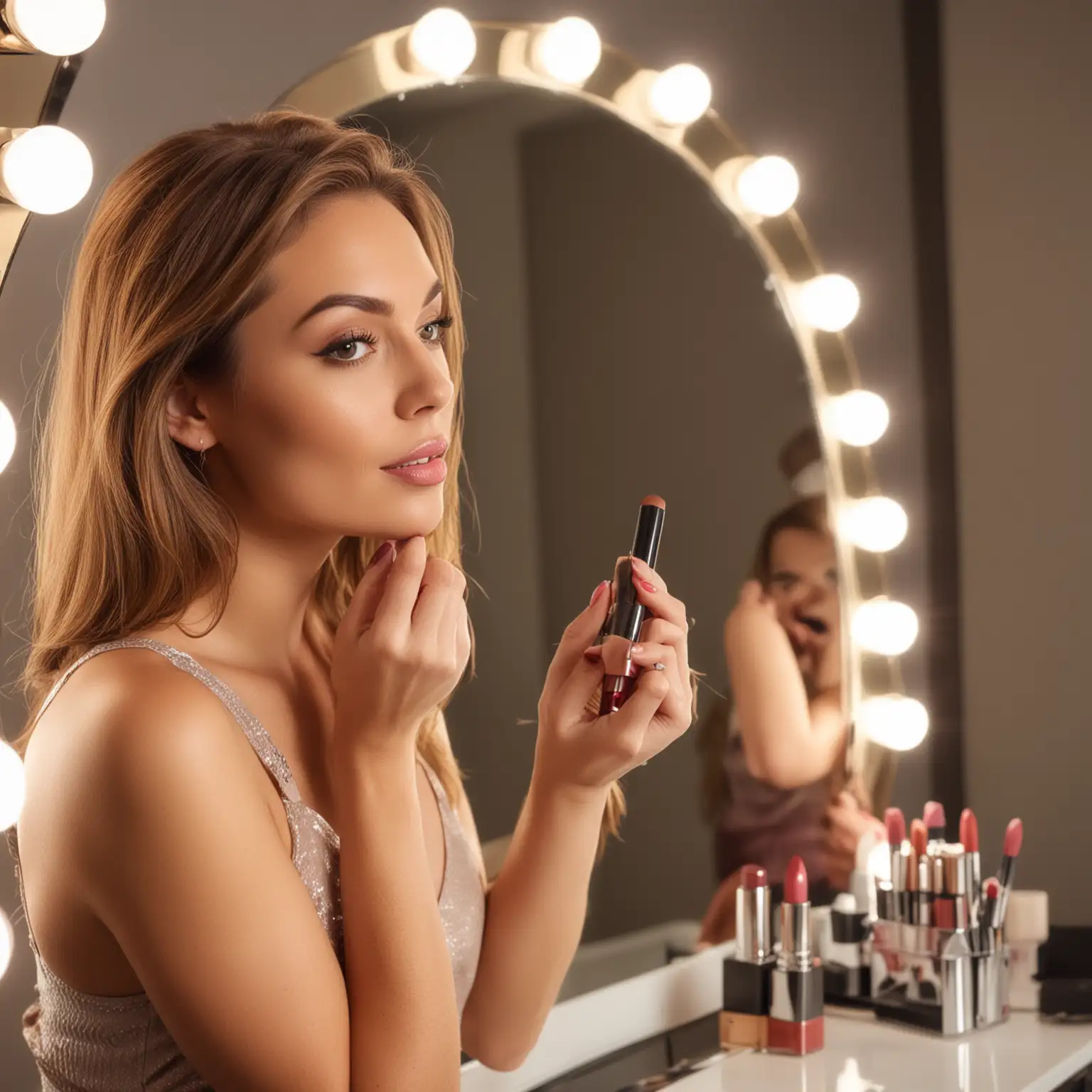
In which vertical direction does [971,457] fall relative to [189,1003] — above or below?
above

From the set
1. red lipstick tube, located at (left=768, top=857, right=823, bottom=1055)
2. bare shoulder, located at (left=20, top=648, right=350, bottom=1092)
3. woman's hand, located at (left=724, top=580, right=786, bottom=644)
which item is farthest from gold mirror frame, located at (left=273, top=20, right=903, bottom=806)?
bare shoulder, located at (left=20, top=648, right=350, bottom=1092)

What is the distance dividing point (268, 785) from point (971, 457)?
1.06m

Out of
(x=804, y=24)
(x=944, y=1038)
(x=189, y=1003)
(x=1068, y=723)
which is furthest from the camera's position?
(x=1068, y=723)

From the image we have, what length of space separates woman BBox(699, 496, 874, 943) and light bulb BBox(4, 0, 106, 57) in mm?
692

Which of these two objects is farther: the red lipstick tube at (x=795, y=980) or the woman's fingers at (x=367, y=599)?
the red lipstick tube at (x=795, y=980)

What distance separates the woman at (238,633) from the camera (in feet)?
2.07

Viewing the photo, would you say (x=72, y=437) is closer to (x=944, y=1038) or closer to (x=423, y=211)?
(x=423, y=211)

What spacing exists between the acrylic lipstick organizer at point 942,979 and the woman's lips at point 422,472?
0.59 m

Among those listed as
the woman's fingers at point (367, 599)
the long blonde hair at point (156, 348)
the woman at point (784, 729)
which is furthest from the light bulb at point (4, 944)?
the woman at point (784, 729)

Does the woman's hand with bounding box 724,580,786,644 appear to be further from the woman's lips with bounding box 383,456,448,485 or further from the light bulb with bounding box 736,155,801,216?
the woman's lips with bounding box 383,456,448,485

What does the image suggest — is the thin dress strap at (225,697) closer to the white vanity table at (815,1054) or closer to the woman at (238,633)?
the woman at (238,633)

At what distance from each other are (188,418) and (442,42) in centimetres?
38

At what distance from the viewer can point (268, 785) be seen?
27.9 inches

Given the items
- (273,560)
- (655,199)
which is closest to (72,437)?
(273,560)
